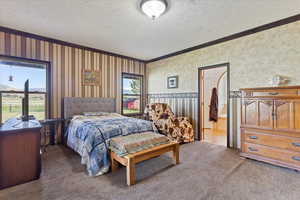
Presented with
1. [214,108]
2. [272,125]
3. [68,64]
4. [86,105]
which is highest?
[68,64]

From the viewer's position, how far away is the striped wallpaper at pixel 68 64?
3658 mm

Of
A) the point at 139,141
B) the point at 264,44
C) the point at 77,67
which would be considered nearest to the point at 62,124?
the point at 77,67

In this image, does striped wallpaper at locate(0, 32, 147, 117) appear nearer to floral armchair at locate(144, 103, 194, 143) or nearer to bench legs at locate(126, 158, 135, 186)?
floral armchair at locate(144, 103, 194, 143)

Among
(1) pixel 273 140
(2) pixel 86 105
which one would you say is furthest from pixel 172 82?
(1) pixel 273 140

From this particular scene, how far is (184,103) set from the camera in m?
5.03

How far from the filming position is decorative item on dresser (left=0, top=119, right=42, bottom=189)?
209cm

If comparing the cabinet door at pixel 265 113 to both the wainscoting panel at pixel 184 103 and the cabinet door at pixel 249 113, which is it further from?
the wainscoting panel at pixel 184 103

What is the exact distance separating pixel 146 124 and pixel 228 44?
301cm

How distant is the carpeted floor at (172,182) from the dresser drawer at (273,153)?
18 centimetres

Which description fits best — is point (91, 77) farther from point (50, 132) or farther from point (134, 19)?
point (134, 19)

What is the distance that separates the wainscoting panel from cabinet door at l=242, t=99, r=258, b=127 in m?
1.61

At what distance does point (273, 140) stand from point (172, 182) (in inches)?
82.0

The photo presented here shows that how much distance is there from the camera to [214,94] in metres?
6.00

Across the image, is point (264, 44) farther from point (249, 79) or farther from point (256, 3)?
point (256, 3)
